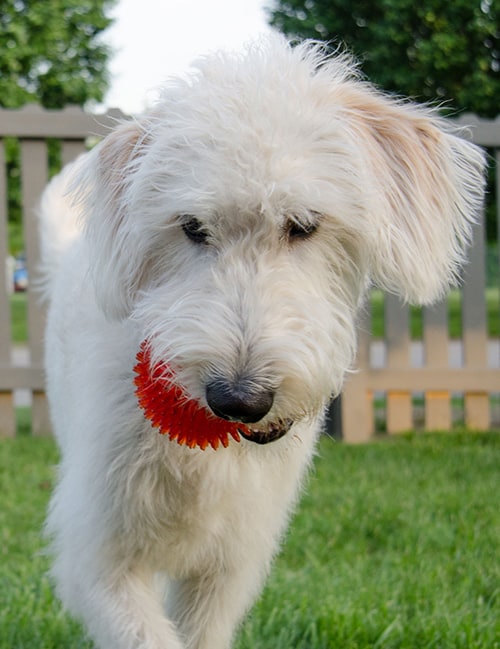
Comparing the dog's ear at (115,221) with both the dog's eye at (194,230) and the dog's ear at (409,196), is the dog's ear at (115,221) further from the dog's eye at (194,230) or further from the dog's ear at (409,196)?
the dog's ear at (409,196)

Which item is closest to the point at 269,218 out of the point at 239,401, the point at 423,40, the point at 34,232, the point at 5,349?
the point at 239,401

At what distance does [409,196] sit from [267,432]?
763 mm

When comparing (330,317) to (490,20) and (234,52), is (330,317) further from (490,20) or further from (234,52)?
(490,20)

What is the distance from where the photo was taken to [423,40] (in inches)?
770

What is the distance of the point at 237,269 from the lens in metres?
2.07

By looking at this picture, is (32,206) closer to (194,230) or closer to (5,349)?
(5,349)

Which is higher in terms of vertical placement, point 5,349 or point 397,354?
point 397,354

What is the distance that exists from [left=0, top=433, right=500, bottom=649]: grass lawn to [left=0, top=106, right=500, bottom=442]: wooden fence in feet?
1.75

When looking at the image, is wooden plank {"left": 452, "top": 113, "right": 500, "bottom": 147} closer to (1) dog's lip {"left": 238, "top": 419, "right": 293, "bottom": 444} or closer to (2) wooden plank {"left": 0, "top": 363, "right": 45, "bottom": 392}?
(2) wooden plank {"left": 0, "top": 363, "right": 45, "bottom": 392}

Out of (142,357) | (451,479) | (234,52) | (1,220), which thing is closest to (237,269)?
(142,357)

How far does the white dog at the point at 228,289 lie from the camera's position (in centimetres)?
202

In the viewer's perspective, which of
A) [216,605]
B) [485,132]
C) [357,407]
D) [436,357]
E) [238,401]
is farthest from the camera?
[436,357]

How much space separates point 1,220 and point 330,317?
5.19m

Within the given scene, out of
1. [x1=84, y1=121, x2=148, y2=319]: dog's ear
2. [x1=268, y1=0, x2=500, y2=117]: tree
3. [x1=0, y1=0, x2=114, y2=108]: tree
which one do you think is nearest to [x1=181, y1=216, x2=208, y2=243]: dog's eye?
[x1=84, y1=121, x2=148, y2=319]: dog's ear
